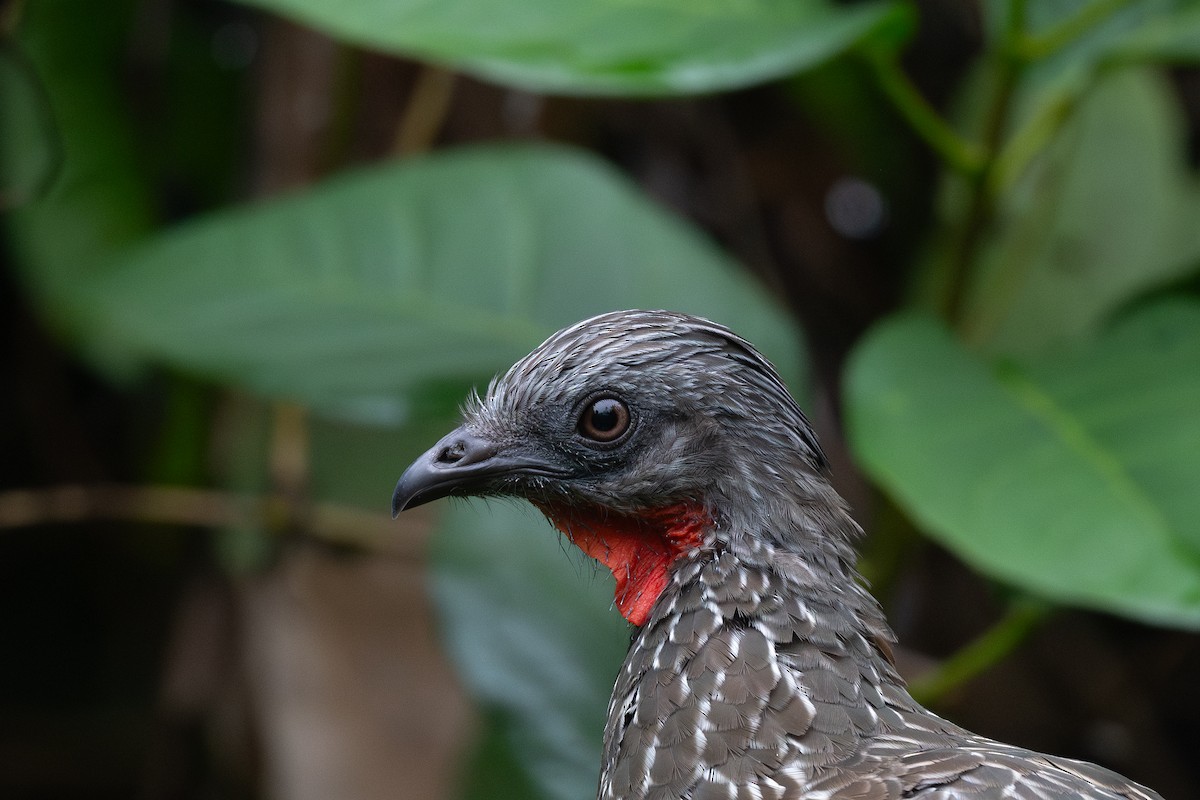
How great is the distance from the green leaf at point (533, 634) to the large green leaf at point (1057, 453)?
57 cm

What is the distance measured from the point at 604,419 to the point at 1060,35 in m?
1.12

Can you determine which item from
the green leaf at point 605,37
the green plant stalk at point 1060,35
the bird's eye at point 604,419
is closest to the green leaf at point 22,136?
the green leaf at point 605,37

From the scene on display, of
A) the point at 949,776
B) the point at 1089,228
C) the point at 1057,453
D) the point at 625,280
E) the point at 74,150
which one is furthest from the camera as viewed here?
the point at 74,150

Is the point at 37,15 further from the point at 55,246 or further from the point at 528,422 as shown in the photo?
the point at 528,422

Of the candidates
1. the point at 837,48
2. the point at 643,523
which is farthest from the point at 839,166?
the point at 643,523

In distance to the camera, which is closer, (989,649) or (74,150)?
(989,649)

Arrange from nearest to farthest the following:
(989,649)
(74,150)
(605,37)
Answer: (605,37) → (989,649) → (74,150)

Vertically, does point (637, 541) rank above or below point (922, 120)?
below

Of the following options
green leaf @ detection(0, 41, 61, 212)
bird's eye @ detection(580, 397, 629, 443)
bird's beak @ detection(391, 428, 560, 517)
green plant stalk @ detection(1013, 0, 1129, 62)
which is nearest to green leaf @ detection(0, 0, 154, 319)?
green leaf @ detection(0, 41, 61, 212)

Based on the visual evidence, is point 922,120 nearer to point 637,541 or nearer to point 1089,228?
point 1089,228

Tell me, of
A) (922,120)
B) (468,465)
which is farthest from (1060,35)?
(468,465)

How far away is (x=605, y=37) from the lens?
79.5 inches

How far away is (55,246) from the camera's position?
2.82 meters

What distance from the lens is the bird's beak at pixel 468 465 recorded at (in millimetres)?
1462
